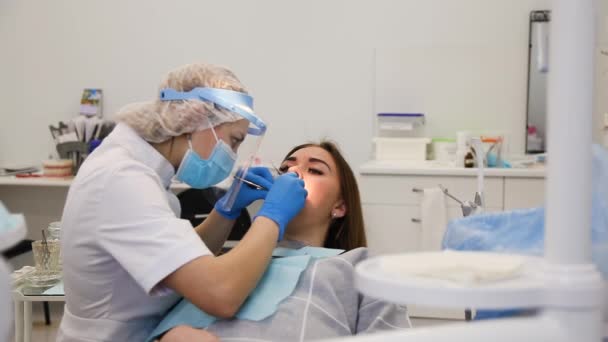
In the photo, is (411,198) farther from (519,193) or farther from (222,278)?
(222,278)

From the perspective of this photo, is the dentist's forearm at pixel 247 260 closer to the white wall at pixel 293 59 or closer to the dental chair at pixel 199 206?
the dental chair at pixel 199 206

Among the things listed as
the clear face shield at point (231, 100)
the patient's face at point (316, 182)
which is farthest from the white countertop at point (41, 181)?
the clear face shield at point (231, 100)

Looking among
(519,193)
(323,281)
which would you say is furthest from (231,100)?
(519,193)

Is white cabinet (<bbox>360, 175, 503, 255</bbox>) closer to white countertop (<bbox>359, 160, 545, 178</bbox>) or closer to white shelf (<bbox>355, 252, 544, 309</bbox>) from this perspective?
white countertop (<bbox>359, 160, 545, 178</bbox>)

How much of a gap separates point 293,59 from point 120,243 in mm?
2771

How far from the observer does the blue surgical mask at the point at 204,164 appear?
1585 mm

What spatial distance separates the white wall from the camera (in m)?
3.76

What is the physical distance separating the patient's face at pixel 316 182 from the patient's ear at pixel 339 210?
0.5 inches

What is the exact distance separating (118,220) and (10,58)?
338 centimetres

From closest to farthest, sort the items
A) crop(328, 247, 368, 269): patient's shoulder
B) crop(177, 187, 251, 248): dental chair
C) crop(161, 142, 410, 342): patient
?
crop(161, 142, 410, 342): patient < crop(328, 247, 368, 269): patient's shoulder < crop(177, 187, 251, 248): dental chair

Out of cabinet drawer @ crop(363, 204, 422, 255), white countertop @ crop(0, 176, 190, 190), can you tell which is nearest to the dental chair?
white countertop @ crop(0, 176, 190, 190)

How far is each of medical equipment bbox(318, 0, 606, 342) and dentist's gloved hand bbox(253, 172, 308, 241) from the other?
3.25 feet

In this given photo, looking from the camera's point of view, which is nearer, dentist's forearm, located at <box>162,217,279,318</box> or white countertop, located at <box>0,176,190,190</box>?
dentist's forearm, located at <box>162,217,279,318</box>

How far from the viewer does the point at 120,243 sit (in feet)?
4.36
